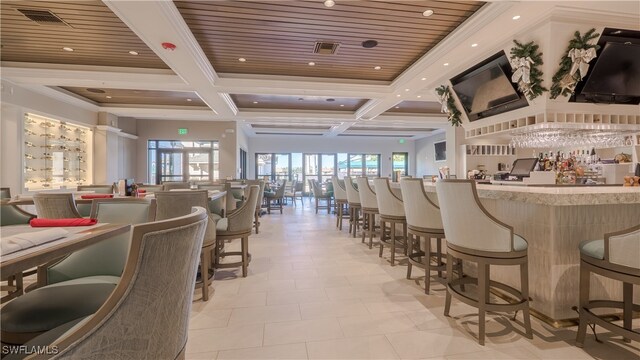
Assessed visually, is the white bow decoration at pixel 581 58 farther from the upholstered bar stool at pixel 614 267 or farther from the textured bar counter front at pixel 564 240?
the upholstered bar stool at pixel 614 267

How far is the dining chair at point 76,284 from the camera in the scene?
1229 millimetres

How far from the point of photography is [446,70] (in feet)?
15.9

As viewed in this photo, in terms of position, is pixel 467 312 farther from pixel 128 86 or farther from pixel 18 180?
pixel 18 180

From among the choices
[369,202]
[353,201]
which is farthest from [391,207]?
[353,201]

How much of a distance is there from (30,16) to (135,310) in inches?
185

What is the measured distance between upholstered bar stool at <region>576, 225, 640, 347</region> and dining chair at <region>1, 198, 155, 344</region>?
252 cm

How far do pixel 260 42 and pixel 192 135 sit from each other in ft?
21.8

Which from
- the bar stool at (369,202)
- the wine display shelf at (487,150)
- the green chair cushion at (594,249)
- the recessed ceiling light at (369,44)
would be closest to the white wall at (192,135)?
the bar stool at (369,202)

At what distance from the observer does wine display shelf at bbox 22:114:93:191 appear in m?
6.15

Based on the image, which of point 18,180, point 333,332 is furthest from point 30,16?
point 333,332

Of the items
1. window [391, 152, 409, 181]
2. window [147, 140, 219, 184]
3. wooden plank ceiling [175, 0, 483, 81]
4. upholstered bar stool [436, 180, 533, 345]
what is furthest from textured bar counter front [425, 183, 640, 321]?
window [391, 152, 409, 181]

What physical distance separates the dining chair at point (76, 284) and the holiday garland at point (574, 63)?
449 cm

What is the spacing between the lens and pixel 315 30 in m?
3.86

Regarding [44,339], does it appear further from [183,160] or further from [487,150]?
[183,160]
